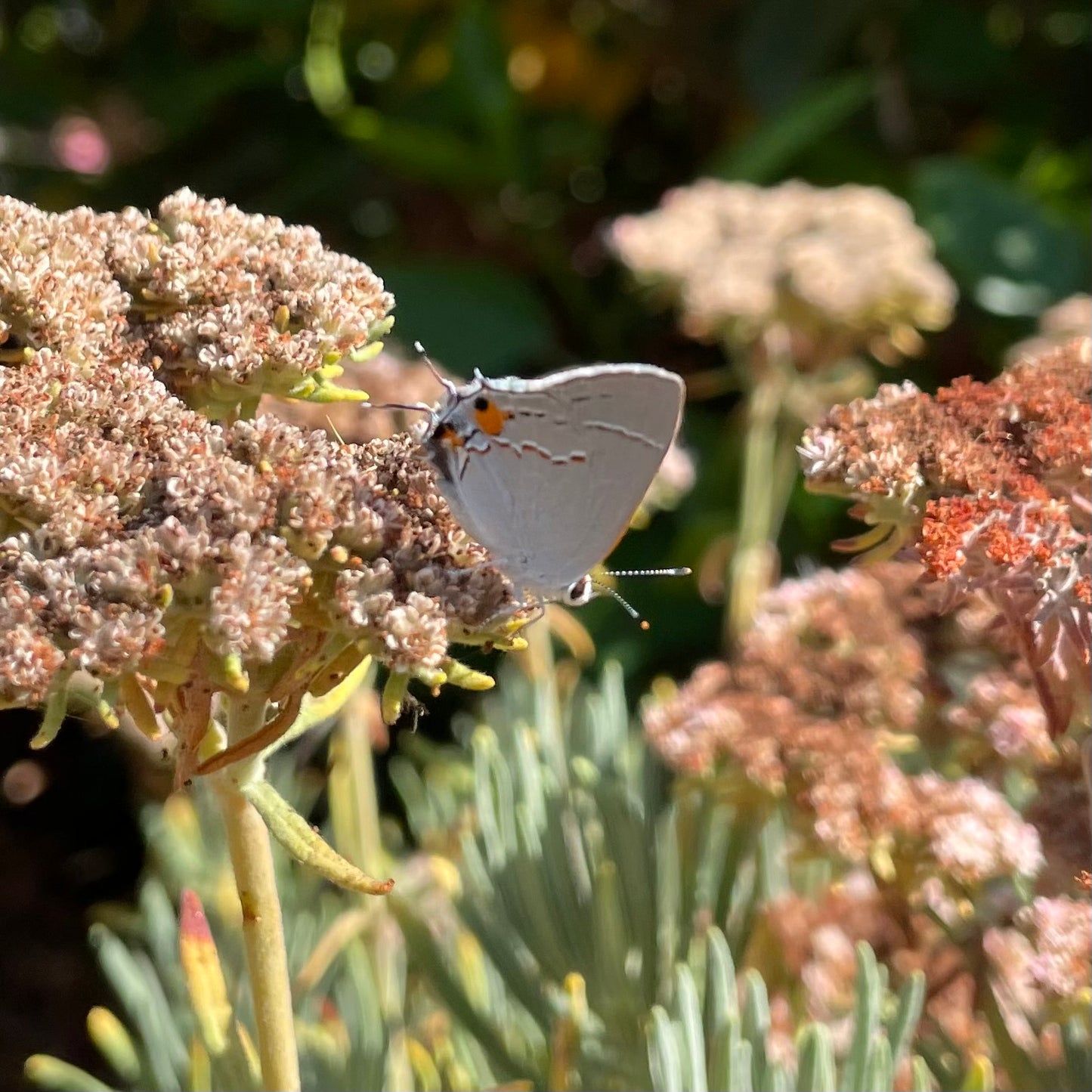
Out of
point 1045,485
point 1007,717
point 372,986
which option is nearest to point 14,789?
point 372,986

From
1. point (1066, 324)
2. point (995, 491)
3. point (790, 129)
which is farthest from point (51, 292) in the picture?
point (790, 129)

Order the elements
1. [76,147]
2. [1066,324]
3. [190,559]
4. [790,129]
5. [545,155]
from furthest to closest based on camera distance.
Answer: [76,147] → [545,155] → [790,129] → [1066,324] → [190,559]

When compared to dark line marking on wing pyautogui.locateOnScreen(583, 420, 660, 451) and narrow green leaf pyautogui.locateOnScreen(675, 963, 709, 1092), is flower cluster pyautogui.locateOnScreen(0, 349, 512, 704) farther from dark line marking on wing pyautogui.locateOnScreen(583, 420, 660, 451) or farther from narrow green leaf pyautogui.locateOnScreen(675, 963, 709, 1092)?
narrow green leaf pyautogui.locateOnScreen(675, 963, 709, 1092)

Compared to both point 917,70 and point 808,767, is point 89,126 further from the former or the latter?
point 808,767

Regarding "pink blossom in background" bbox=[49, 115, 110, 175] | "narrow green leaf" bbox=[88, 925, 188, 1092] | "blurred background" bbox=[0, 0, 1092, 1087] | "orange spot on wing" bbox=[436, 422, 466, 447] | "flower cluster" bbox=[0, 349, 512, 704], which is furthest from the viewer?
"pink blossom in background" bbox=[49, 115, 110, 175]

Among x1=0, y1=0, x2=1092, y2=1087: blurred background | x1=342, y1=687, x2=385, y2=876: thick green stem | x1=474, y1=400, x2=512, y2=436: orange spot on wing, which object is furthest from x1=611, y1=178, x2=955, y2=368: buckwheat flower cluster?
x1=474, y1=400, x2=512, y2=436: orange spot on wing

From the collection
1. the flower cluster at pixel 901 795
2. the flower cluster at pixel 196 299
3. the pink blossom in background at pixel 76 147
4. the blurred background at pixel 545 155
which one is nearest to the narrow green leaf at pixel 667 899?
the flower cluster at pixel 901 795

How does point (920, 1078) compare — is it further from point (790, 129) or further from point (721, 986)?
point (790, 129)
